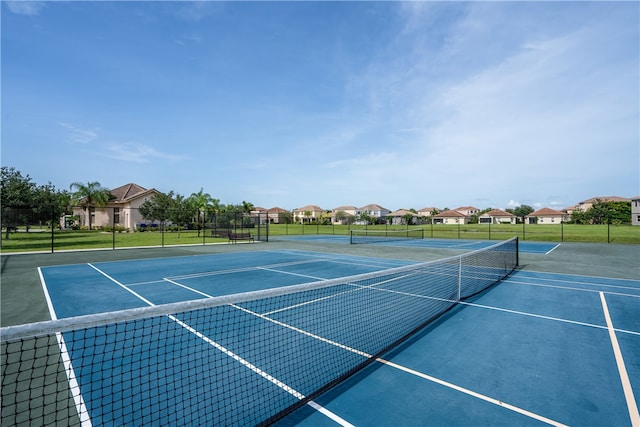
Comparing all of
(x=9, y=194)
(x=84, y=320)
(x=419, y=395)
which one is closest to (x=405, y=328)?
(x=419, y=395)

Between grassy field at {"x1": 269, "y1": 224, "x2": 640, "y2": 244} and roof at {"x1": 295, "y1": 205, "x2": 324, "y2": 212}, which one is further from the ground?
roof at {"x1": 295, "y1": 205, "x2": 324, "y2": 212}

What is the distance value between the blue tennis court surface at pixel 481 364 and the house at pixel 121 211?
52.3m

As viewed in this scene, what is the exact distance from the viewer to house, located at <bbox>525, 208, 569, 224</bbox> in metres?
112

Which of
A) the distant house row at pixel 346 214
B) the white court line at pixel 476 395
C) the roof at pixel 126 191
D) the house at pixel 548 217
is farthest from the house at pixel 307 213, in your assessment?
the white court line at pixel 476 395

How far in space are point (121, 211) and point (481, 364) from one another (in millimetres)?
69156

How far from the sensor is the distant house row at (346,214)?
58.5m

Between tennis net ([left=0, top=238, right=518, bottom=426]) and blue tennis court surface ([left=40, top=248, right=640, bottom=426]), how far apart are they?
0.20 ft

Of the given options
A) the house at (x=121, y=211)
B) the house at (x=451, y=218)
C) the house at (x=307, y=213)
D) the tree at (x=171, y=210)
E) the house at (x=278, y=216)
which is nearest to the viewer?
the tree at (x=171, y=210)

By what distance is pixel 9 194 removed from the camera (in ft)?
86.3

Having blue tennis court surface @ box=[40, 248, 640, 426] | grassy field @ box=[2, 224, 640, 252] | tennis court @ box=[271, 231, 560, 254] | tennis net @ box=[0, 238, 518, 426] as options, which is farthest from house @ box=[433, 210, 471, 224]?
tennis net @ box=[0, 238, 518, 426]

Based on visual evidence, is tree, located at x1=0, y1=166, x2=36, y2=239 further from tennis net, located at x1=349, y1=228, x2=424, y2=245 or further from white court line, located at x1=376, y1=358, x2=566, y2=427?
white court line, located at x1=376, y1=358, x2=566, y2=427

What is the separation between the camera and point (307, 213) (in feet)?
456

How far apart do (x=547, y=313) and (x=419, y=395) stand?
5.78 m

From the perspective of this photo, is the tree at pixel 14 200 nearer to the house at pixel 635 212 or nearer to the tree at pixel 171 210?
the tree at pixel 171 210
